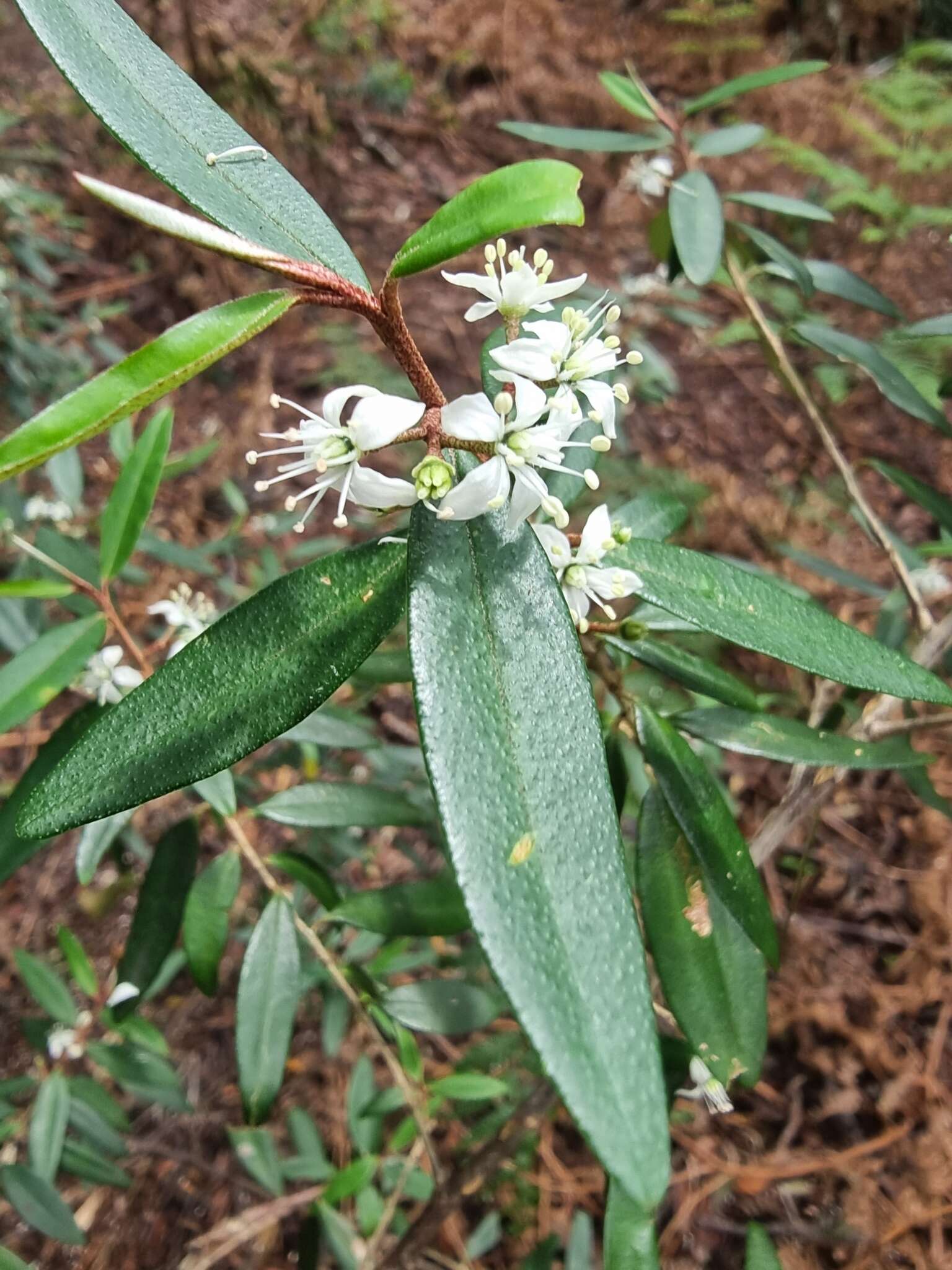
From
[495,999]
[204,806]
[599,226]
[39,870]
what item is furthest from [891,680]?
[599,226]

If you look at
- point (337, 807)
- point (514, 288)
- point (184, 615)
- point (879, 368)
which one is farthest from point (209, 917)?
point (879, 368)

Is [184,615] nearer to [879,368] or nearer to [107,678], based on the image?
[107,678]

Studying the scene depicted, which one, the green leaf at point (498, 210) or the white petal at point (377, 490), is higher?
the green leaf at point (498, 210)

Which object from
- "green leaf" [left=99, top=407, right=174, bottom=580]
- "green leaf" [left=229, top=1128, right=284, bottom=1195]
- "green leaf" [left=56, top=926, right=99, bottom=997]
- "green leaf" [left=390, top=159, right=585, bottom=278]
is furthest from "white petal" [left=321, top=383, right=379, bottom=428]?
"green leaf" [left=229, top=1128, right=284, bottom=1195]

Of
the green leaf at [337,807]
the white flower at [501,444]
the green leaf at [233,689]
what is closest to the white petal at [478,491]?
the white flower at [501,444]

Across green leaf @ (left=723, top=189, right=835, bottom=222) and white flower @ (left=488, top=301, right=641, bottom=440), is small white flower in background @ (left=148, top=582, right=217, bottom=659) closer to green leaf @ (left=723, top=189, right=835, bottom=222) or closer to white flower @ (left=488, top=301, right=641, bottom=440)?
white flower @ (left=488, top=301, right=641, bottom=440)

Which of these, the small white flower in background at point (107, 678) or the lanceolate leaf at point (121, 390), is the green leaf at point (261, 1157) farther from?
the lanceolate leaf at point (121, 390)
